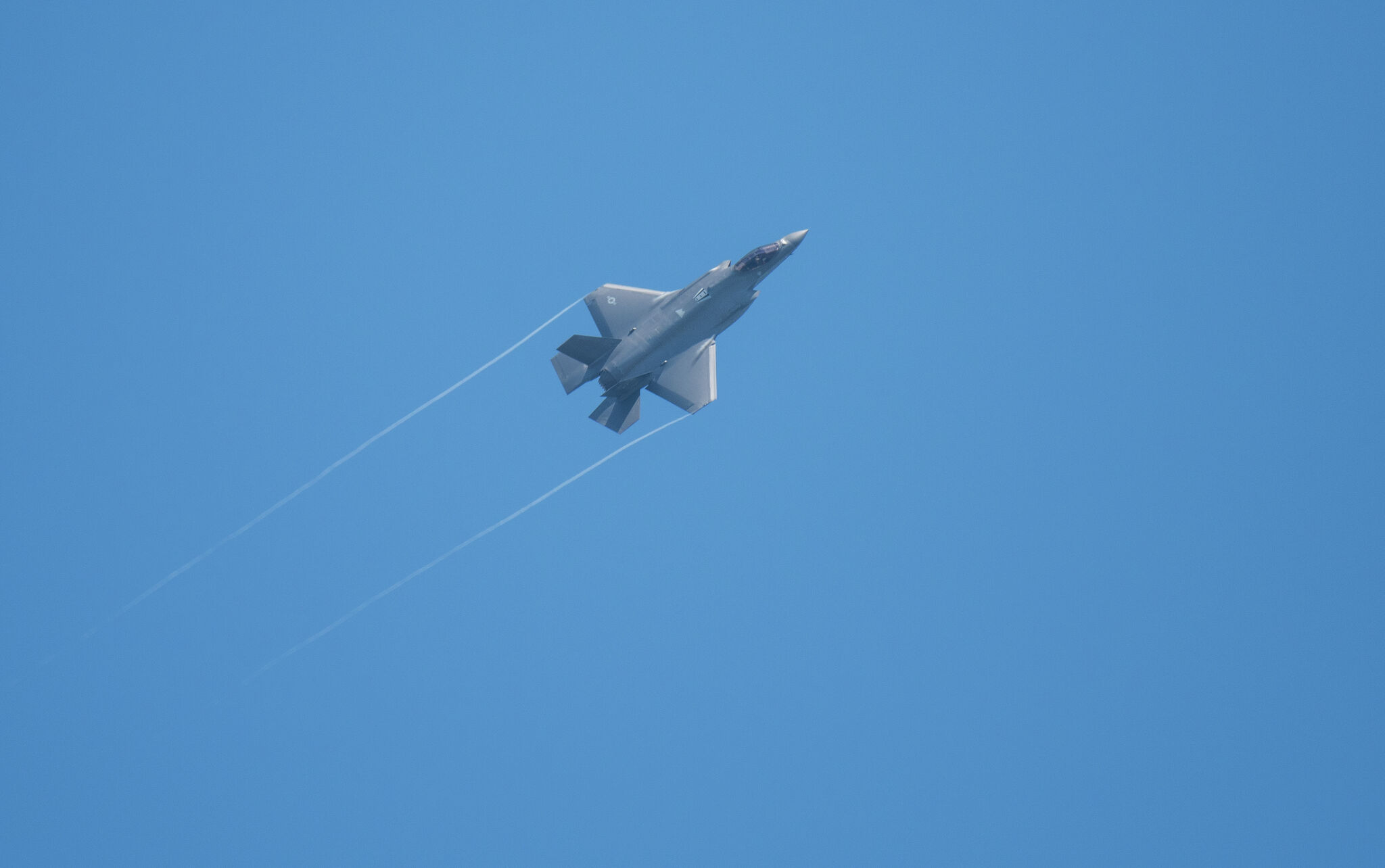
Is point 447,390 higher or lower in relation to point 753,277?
higher

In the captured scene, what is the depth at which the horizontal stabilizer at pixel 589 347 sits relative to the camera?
21047 millimetres

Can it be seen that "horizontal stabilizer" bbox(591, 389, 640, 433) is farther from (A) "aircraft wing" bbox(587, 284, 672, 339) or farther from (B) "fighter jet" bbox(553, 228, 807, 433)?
(A) "aircraft wing" bbox(587, 284, 672, 339)

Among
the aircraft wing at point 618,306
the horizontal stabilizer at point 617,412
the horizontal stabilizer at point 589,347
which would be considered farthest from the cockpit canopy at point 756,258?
the horizontal stabilizer at point 617,412

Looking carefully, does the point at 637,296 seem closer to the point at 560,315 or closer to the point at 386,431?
the point at 560,315

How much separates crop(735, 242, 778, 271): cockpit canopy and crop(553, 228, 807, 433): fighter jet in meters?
0.02

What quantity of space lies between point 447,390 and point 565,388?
12.7 ft

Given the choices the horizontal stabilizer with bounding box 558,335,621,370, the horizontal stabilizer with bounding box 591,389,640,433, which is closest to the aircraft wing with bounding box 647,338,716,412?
the horizontal stabilizer with bounding box 591,389,640,433

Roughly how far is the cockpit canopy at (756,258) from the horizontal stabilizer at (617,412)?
4137 millimetres

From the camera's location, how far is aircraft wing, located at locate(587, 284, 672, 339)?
2175 cm

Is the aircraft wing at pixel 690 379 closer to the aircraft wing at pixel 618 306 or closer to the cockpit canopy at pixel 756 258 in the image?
the aircraft wing at pixel 618 306

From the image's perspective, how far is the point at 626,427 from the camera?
70.6 ft

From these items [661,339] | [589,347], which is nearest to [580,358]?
[589,347]

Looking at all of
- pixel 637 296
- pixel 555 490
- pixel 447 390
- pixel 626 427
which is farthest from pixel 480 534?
pixel 637 296

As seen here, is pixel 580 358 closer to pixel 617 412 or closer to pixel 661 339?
pixel 617 412
